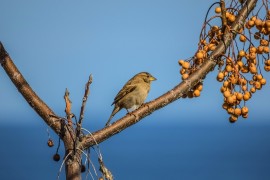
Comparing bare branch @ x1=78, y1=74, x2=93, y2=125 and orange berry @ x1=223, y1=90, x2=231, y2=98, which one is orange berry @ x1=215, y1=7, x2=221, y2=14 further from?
bare branch @ x1=78, y1=74, x2=93, y2=125

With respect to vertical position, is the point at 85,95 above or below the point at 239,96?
below

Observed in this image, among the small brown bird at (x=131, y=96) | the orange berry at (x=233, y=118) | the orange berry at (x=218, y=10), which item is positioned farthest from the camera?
the small brown bird at (x=131, y=96)

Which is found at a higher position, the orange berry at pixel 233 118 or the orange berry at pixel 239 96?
the orange berry at pixel 239 96

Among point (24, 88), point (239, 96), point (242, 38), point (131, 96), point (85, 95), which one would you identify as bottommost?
point (85, 95)

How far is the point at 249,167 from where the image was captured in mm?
34031

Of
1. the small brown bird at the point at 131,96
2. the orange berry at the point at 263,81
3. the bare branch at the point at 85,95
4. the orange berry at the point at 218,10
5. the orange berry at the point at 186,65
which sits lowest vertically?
the bare branch at the point at 85,95

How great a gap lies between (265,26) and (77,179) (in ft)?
4.83

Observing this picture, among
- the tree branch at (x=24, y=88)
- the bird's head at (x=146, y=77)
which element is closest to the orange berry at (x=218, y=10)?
the tree branch at (x=24, y=88)

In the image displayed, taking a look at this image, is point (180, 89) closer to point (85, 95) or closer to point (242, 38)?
point (242, 38)

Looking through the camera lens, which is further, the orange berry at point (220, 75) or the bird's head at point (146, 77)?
the bird's head at point (146, 77)

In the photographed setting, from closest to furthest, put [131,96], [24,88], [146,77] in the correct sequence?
[24,88] → [131,96] → [146,77]

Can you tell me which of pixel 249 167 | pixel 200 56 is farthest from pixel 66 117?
pixel 249 167

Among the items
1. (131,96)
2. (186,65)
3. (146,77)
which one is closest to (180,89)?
(186,65)

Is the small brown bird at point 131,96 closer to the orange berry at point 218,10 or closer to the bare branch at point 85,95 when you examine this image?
the orange berry at point 218,10
